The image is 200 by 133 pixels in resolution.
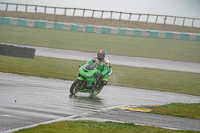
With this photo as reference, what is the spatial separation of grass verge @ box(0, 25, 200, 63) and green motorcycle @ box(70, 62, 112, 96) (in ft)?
70.1

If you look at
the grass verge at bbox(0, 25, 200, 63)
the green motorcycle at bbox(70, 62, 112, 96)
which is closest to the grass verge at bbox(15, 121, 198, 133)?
the green motorcycle at bbox(70, 62, 112, 96)

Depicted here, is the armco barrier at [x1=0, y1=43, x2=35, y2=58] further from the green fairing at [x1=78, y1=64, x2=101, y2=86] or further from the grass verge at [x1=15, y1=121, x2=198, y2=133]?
the grass verge at [x1=15, y1=121, x2=198, y2=133]

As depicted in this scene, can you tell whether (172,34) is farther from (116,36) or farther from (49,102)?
(49,102)

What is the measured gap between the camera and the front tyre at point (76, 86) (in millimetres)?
12805

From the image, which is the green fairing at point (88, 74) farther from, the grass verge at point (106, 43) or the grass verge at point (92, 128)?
the grass verge at point (106, 43)

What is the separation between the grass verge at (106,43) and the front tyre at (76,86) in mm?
21955

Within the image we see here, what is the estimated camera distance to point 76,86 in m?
13.0

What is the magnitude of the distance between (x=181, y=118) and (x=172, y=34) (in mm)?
38608

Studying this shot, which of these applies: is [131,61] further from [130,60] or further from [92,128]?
[92,128]

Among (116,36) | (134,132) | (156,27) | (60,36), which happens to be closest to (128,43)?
(116,36)

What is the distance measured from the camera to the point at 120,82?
763 inches

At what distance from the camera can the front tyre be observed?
42.0 feet

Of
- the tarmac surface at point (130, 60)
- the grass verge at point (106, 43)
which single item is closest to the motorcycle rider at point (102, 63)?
the tarmac surface at point (130, 60)

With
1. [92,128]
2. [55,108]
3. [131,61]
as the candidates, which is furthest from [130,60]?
[92,128]
